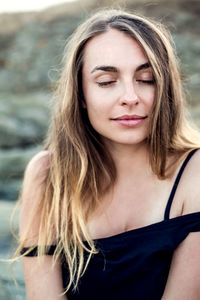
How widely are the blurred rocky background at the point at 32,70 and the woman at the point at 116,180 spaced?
82 centimetres

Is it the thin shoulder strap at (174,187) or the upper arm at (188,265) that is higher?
the thin shoulder strap at (174,187)

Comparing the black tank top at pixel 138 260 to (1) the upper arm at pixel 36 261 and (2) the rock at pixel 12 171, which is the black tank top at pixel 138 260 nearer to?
(1) the upper arm at pixel 36 261

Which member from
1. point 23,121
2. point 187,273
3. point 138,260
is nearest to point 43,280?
point 138,260

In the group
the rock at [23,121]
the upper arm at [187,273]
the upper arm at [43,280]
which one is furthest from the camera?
the rock at [23,121]

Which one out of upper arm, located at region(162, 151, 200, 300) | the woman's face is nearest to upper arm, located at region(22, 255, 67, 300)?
upper arm, located at region(162, 151, 200, 300)

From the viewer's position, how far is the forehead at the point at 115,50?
2111mm

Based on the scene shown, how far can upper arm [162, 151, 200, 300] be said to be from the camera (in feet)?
6.48

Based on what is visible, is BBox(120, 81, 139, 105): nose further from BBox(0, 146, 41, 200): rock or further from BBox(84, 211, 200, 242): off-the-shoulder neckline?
BBox(0, 146, 41, 200): rock

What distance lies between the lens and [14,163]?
5.93 m

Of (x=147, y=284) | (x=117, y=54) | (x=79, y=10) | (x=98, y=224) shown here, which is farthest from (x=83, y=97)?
(x=79, y=10)

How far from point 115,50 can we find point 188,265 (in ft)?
3.54

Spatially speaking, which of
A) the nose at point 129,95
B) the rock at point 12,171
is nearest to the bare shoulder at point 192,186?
the nose at point 129,95

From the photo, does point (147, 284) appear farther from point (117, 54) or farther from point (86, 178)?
point (117, 54)

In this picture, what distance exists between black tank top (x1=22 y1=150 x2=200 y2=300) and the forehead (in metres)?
0.56
